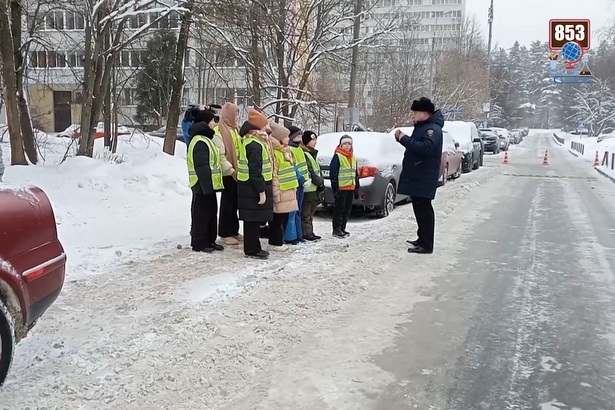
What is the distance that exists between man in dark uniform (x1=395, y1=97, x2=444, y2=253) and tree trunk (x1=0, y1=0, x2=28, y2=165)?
814 cm

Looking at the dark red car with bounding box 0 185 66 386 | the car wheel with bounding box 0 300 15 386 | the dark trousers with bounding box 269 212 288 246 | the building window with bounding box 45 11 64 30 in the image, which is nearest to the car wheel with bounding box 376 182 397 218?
the dark trousers with bounding box 269 212 288 246

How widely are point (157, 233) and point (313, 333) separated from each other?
4299mm

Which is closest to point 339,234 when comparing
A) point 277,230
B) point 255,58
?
point 277,230

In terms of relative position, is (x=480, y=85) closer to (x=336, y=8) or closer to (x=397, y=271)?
(x=336, y=8)

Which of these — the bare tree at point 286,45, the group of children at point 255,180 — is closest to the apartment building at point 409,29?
the bare tree at point 286,45

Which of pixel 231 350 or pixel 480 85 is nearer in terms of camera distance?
pixel 231 350

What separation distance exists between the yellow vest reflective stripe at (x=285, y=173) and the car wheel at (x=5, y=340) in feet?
13.6

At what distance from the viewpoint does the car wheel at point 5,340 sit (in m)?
3.27

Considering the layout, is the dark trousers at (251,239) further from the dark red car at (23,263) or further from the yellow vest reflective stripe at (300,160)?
the dark red car at (23,263)

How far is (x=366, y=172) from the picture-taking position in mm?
10250

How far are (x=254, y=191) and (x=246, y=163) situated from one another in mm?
332

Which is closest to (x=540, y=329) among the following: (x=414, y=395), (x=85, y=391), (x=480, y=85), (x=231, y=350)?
(x=414, y=395)

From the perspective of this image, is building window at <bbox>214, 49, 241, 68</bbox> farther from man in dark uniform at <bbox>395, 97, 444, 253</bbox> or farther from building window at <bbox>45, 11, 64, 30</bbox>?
man in dark uniform at <bbox>395, 97, 444, 253</bbox>

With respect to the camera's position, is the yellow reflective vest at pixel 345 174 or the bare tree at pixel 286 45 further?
the bare tree at pixel 286 45
